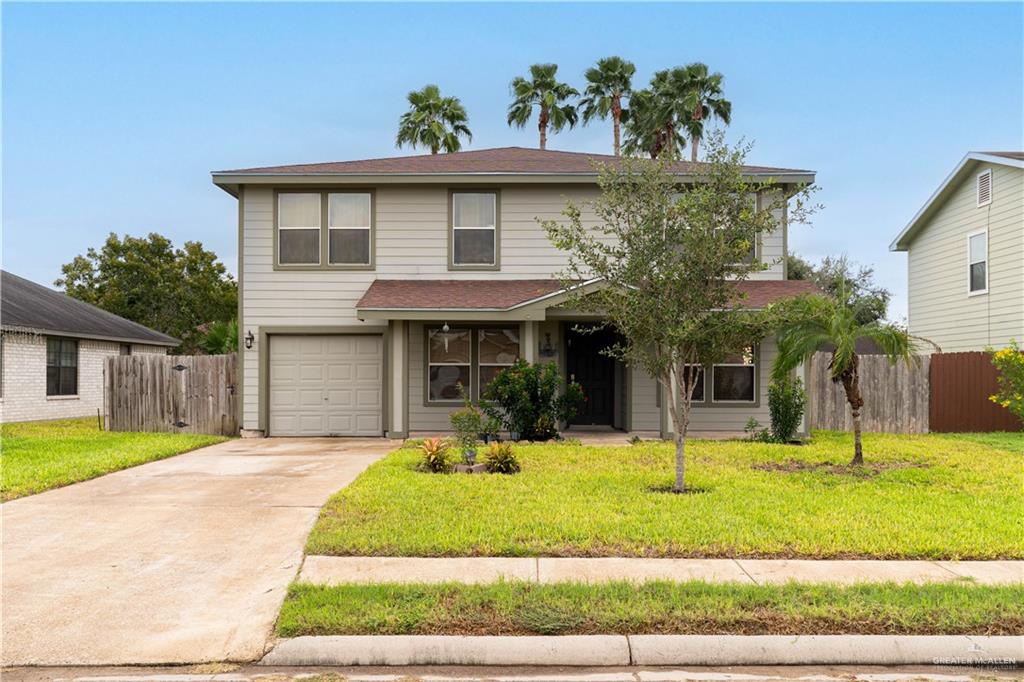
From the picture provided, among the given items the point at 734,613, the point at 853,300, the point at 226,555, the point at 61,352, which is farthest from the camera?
the point at 61,352

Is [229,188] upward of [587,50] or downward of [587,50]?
downward

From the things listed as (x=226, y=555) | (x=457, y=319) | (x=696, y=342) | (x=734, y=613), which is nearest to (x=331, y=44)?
(x=457, y=319)

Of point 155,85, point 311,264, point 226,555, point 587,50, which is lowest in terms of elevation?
point 226,555

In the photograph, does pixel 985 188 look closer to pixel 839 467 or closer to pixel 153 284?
pixel 839 467

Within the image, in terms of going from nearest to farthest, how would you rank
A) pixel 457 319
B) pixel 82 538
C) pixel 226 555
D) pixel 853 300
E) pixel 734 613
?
pixel 734 613 < pixel 226 555 < pixel 82 538 < pixel 853 300 < pixel 457 319

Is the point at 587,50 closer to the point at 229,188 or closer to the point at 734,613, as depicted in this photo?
the point at 229,188

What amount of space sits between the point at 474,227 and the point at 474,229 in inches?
1.7

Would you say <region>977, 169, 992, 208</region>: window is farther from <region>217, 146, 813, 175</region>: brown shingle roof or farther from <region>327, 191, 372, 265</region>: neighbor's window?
<region>327, 191, 372, 265</region>: neighbor's window

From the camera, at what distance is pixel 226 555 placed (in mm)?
7070

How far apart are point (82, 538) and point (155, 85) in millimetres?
13674

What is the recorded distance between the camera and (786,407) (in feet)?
48.0

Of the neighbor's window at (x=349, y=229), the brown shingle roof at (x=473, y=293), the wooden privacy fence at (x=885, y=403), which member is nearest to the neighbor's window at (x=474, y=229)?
the brown shingle roof at (x=473, y=293)

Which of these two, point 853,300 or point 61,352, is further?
point 61,352

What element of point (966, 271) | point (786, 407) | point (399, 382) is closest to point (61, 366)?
point (399, 382)
